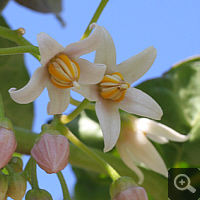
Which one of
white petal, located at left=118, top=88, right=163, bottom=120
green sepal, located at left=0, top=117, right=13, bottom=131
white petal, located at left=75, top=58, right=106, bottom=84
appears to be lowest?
green sepal, located at left=0, top=117, right=13, bottom=131

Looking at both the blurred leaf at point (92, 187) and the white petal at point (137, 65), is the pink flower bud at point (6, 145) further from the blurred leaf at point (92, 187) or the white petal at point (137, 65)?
the blurred leaf at point (92, 187)

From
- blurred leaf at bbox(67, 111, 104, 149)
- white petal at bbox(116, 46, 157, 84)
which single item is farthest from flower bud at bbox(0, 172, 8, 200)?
blurred leaf at bbox(67, 111, 104, 149)

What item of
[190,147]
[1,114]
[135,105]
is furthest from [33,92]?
[190,147]

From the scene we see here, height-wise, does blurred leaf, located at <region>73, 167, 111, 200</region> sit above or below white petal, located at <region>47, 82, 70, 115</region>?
below

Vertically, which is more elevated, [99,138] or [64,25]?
[64,25]

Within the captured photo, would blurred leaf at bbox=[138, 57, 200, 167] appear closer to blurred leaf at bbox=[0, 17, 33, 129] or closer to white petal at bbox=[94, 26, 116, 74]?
blurred leaf at bbox=[0, 17, 33, 129]

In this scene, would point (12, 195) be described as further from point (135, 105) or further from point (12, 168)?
point (135, 105)

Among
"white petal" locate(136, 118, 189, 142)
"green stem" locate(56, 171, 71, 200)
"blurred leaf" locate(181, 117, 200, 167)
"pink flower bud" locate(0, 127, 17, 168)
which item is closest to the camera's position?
"pink flower bud" locate(0, 127, 17, 168)
